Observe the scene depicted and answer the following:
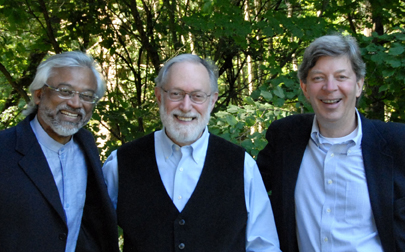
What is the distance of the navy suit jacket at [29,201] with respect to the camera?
165 cm

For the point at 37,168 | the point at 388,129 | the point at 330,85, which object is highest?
the point at 330,85

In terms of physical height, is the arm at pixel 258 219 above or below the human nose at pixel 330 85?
below

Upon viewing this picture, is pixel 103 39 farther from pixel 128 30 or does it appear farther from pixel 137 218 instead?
pixel 137 218

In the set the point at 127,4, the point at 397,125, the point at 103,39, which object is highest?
the point at 127,4

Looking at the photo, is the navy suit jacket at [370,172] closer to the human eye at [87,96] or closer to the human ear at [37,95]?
the human eye at [87,96]

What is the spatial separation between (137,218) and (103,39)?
3.64 metres

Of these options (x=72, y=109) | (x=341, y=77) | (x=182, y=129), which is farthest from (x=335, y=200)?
(x=72, y=109)

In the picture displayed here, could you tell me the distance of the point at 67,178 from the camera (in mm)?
1968

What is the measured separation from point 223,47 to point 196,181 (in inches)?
138

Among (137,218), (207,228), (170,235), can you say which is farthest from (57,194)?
(207,228)

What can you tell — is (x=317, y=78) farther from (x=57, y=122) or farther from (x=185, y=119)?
(x=57, y=122)

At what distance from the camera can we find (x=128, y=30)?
5.19 metres

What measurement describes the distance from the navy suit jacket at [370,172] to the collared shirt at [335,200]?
0.12ft

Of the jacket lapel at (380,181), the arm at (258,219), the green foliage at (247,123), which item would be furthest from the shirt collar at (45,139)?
the jacket lapel at (380,181)
